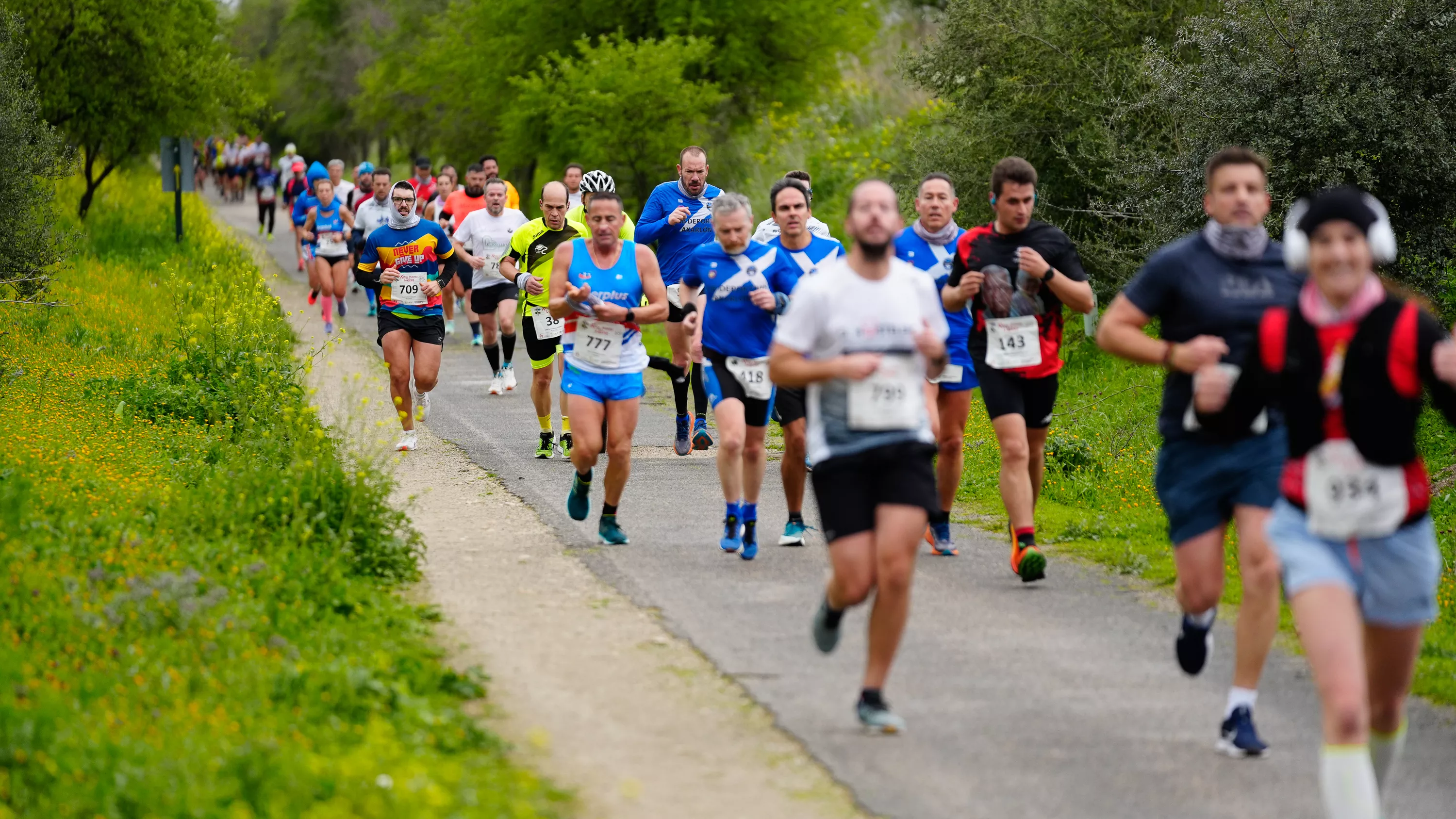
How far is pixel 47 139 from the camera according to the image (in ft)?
76.1

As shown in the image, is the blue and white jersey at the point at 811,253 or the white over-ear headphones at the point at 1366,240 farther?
the blue and white jersey at the point at 811,253

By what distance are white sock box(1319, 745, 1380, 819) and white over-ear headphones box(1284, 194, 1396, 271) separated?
1.41 meters

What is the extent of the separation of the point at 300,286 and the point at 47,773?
25.5m

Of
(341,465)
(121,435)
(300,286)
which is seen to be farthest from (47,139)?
(341,465)

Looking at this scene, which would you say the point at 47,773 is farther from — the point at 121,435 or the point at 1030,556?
the point at 121,435

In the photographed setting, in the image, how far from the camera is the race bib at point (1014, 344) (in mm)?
8789

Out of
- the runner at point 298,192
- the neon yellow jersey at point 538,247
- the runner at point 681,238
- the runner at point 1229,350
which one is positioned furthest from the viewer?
the runner at point 298,192

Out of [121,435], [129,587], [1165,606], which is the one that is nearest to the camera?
[129,587]

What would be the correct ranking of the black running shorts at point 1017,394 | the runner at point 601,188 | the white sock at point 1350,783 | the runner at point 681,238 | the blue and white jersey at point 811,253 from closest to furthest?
the white sock at point 1350,783
the black running shorts at point 1017,394
the blue and white jersey at point 811,253
the runner at point 601,188
the runner at point 681,238

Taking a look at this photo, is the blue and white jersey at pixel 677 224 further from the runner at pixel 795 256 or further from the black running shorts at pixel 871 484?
the black running shorts at pixel 871 484

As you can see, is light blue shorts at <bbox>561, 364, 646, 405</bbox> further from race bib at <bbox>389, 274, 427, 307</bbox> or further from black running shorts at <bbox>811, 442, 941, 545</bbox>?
race bib at <bbox>389, 274, 427, 307</bbox>

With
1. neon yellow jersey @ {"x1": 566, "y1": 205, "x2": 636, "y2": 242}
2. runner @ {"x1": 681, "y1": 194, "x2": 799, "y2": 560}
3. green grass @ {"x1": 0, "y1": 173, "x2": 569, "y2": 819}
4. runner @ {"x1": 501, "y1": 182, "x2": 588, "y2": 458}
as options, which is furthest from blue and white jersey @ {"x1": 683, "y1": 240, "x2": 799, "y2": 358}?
runner @ {"x1": 501, "y1": 182, "x2": 588, "y2": 458}

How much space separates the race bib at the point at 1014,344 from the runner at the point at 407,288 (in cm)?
596

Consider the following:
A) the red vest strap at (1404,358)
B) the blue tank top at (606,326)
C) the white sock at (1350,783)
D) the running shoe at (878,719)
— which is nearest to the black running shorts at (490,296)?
the blue tank top at (606,326)
